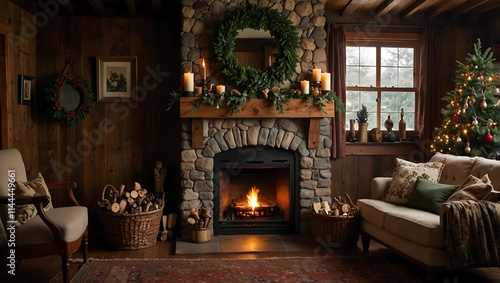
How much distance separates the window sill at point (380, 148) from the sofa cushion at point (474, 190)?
75.0 inches

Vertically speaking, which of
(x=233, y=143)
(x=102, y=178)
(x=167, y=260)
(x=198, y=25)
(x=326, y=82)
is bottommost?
(x=167, y=260)

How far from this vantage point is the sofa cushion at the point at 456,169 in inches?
162

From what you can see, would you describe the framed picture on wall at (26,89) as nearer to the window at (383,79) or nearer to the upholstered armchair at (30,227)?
Answer: the upholstered armchair at (30,227)

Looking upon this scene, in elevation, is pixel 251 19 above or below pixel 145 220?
above

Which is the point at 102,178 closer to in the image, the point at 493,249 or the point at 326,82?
the point at 326,82

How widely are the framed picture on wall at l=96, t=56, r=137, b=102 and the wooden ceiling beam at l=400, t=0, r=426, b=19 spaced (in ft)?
10.6

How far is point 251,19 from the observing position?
486 cm

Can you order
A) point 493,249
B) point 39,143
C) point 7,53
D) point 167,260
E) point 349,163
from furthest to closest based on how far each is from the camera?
point 349,163 < point 39,143 < point 7,53 < point 167,260 < point 493,249

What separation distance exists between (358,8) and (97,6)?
9.73 ft

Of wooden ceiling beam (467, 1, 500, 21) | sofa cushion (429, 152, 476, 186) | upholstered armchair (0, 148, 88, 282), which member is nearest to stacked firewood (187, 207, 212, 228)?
upholstered armchair (0, 148, 88, 282)

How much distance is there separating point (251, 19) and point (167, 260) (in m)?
2.55

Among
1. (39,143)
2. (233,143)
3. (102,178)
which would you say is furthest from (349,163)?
(39,143)

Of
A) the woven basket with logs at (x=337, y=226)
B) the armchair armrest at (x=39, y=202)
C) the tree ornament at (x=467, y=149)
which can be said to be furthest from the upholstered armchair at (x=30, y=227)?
the tree ornament at (x=467, y=149)

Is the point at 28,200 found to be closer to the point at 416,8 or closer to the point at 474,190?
the point at 474,190
